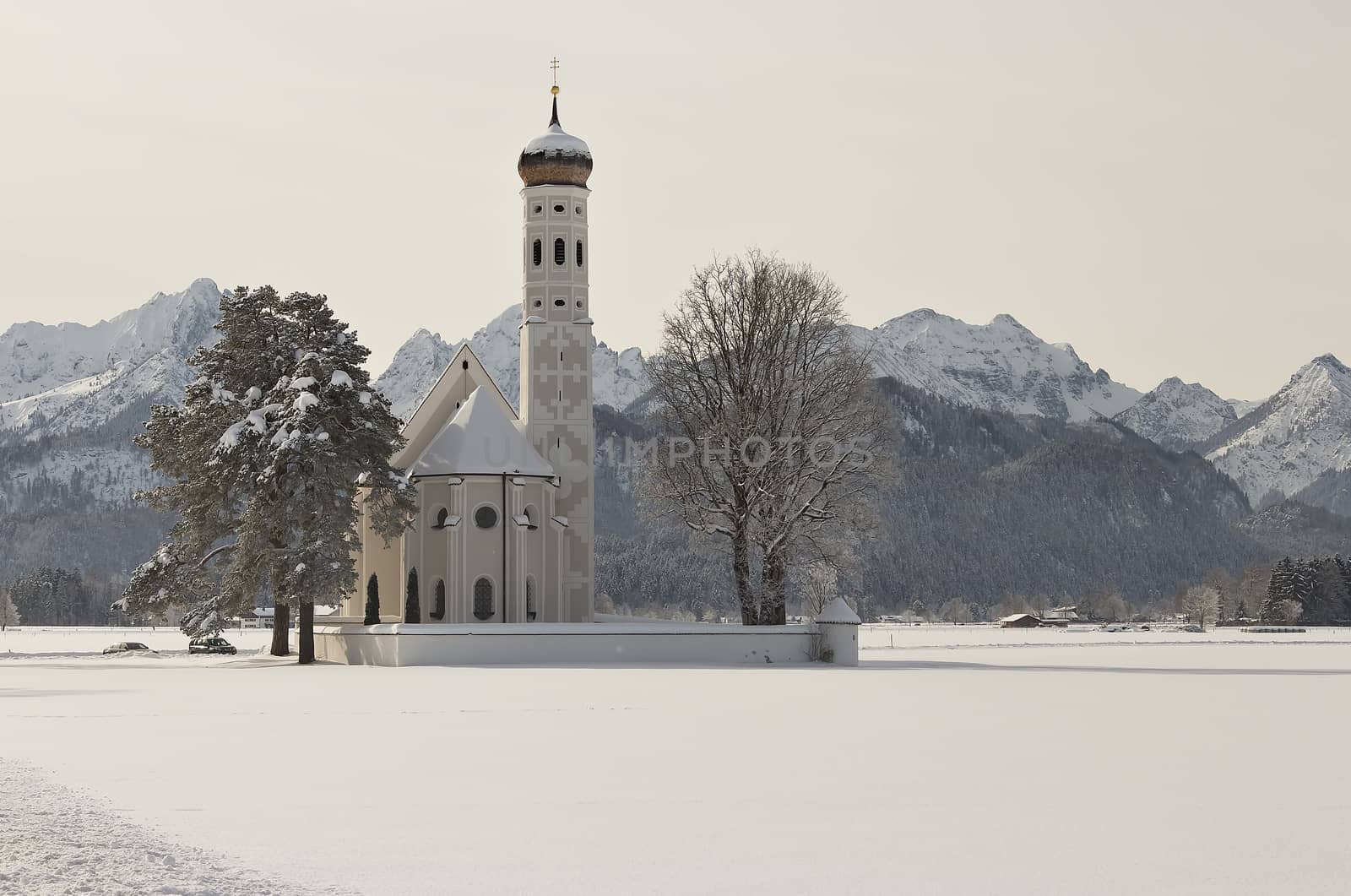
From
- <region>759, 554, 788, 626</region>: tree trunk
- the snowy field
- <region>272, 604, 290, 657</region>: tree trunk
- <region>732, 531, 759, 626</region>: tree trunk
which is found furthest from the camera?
<region>272, 604, 290, 657</region>: tree trunk

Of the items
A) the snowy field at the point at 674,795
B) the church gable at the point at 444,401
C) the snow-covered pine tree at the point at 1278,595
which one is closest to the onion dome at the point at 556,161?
the church gable at the point at 444,401

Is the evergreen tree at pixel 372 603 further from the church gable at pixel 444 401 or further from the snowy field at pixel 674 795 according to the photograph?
the snowy field at pixel 674 795

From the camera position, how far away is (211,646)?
75438 millimetres

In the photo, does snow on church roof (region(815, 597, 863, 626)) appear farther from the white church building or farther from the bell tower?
the bell tower

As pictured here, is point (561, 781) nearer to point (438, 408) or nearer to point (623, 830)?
point (623, 830)

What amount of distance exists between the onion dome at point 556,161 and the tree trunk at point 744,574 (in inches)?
820

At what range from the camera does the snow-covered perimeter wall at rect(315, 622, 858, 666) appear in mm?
55250

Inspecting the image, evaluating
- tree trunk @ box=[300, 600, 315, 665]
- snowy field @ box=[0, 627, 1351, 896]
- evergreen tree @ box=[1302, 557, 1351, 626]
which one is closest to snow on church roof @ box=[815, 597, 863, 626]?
tree trunk @ box=[300, 600, 315, 665]

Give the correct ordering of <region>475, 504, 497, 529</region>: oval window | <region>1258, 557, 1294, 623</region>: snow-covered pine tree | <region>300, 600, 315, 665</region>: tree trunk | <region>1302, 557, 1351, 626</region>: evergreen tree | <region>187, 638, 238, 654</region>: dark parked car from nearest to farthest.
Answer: <region>300, 600, 315, 665</region>: tree trunk, <region>475, 504, 497, 529</region>: oval window, <region>187, 638, 238, 654</region>: dark parked car, <region>1302, 557, 1351, 626</region>: evergreen tree, <region>1258, 557, 1294, 623</region>: snow-covered pine tree

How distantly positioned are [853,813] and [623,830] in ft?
8.27

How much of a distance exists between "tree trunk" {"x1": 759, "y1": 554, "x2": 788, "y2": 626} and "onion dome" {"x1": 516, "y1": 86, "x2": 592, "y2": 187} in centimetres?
2175

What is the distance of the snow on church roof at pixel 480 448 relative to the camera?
6594 cm

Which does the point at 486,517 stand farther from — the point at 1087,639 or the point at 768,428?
the point at 1087,639

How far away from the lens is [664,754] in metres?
22.1
